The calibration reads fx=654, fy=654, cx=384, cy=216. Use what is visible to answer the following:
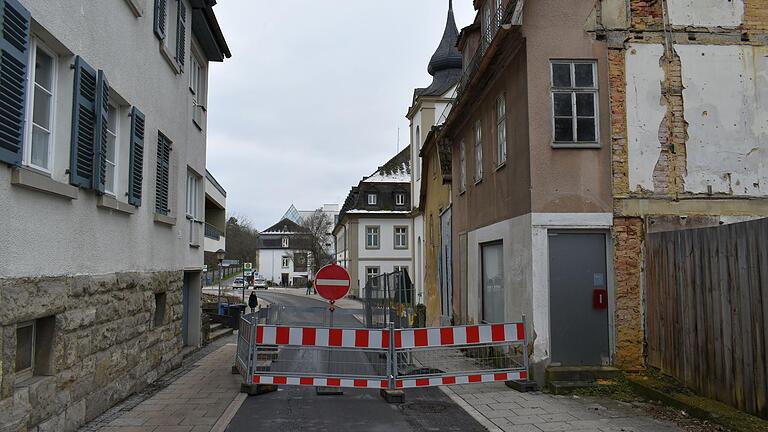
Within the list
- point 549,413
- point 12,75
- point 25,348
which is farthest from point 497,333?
point 12,75

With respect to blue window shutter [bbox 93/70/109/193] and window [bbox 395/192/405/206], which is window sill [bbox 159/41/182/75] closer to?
blue window shutter [bbox 93/70/109/193]

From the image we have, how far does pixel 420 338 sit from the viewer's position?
391 inches

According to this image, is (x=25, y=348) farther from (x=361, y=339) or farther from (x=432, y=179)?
(x=432, y=179)

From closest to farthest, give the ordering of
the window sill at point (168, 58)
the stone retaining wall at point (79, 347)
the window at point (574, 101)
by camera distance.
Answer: the stone retaining wall at point (79, 347) → the window at point (574, 101) → the window sill at point (168, 58)

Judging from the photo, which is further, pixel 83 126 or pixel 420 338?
pixel 420 338

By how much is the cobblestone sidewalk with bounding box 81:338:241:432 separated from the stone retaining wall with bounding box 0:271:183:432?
25 cm

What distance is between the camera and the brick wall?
1027cm

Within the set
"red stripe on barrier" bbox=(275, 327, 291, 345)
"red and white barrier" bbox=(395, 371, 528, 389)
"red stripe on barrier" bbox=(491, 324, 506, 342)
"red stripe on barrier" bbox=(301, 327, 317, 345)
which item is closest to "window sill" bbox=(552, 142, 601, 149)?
"red stripe on barrier" bbox=(491, 324, 506, 342)

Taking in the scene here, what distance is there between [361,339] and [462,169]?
8080mm

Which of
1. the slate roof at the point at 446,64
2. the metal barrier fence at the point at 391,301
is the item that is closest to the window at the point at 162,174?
the metal barrier fence at the point at 391,301

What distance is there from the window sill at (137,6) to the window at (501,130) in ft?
20.9

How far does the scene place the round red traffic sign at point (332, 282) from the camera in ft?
39.4

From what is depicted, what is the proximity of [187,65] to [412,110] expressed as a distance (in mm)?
24340

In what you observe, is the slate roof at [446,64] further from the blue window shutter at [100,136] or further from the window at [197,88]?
the blue window shutter at [100,136]
